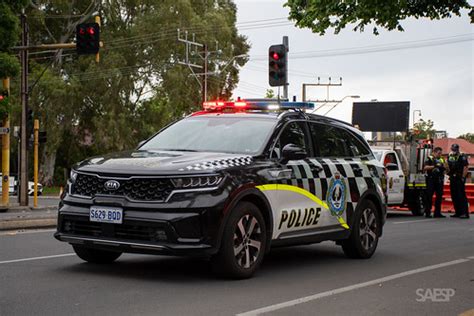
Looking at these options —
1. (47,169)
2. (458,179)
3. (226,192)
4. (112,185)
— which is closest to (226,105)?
(226,192)

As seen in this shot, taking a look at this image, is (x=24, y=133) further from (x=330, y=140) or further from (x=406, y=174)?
(x=330, y=140)

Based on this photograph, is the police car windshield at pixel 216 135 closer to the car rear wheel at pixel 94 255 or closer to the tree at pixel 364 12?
the car rear wheel at pixel 94 255

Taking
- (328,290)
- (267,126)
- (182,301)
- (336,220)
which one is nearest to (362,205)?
(336,220)

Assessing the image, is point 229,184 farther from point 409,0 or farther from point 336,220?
point 409,0

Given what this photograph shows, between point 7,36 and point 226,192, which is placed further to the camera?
point 7,36

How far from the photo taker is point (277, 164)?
8.11 metres

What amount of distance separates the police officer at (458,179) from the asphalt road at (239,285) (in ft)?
30.0

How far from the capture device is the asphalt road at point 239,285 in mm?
6160

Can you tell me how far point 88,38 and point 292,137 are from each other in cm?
1324

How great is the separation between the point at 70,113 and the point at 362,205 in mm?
37969

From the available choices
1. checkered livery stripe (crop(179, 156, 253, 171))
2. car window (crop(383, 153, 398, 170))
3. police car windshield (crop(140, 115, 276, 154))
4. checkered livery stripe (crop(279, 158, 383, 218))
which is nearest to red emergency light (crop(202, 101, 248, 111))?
police car windshield (crop(140, 115, 276, 154))

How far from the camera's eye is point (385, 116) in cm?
2694

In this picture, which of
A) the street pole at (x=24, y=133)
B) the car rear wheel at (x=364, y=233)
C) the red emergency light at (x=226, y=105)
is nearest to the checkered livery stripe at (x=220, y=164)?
the red emergency light at (x=226, y=105)

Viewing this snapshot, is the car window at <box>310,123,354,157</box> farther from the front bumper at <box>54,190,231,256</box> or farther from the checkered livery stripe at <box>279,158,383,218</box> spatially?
the front bumper at <box>54,190,231,256</box>
